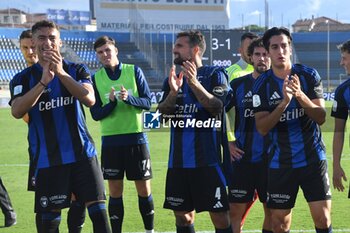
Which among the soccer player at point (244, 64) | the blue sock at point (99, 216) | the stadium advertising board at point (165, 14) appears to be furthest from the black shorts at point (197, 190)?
the stadium advertising board at point (165, 14)

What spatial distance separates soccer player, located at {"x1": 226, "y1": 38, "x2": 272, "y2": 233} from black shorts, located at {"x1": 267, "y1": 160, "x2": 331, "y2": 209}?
0.61m

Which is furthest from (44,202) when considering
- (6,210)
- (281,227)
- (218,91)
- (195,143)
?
(6,210)

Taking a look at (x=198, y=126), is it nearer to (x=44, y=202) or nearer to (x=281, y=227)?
(x=281, y=227)

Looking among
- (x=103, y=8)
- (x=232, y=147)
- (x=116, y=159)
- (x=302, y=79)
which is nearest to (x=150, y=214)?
(x=116, y=159)

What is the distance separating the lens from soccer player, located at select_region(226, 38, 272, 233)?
5.54 m

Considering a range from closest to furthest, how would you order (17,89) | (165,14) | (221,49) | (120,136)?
1. (17,89)
2. (120,136)
3. (221,49)
4. (165,14)

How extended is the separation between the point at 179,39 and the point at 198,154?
99cm

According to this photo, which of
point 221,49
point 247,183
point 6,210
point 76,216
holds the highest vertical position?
point 221,49

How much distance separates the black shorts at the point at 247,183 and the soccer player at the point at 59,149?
1.31 meters

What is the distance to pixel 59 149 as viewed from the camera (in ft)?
16.0

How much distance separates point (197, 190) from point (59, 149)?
1206mm

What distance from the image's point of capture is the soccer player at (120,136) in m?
6.25

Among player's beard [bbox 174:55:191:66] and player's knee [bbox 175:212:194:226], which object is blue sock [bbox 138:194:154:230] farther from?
player's beard [bbox 174:55:191:66]

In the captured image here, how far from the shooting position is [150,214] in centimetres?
628
